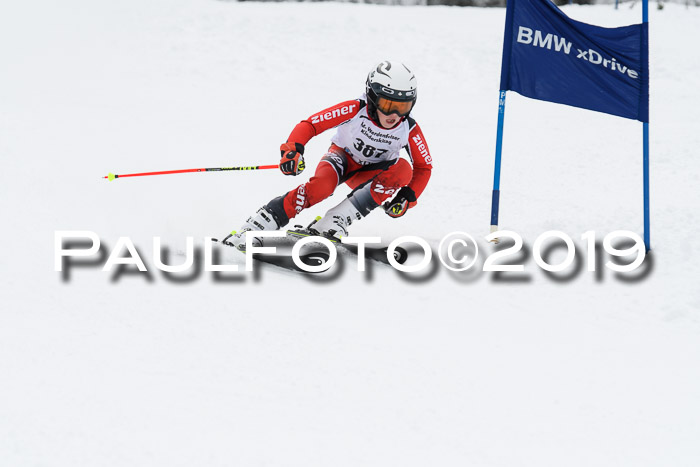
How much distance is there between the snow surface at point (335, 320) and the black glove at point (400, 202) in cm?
53

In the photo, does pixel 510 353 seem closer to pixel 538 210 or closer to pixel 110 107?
pixel 538 210

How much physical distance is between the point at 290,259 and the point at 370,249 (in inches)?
27.3

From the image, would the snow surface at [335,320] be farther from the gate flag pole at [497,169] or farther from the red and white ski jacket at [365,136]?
the red and white ski jacket at [365,136]

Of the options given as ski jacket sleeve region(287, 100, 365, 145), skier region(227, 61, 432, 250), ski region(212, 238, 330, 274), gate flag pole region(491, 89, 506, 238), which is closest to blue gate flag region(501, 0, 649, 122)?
gate flag pole region(491, 89, 506, 238)

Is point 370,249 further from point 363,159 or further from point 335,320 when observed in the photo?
point 335,320

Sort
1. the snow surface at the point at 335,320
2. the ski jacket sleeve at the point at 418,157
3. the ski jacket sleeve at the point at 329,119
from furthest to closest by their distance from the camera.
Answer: the ski jacket sleeve at the point at 418,157, the ski jacket sleeve at the point at 329,119, the snow surface at the point at 335,320

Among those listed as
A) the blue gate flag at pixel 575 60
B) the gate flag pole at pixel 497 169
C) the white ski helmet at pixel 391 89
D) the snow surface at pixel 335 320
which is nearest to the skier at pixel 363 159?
the white ski helmet at pixel 391 89

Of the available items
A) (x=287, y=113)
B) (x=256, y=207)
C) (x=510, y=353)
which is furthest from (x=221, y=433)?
(x=287, y=113)

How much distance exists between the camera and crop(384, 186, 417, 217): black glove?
18.4 feet

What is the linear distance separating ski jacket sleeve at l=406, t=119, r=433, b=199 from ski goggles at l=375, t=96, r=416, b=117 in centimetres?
32

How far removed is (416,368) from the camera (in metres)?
3.85

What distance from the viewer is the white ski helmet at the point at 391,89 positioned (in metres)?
5.25

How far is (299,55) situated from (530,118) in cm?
444

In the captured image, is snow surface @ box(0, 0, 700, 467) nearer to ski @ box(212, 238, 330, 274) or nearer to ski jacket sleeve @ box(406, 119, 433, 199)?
ski @ box(212, 238, 330, 274)
